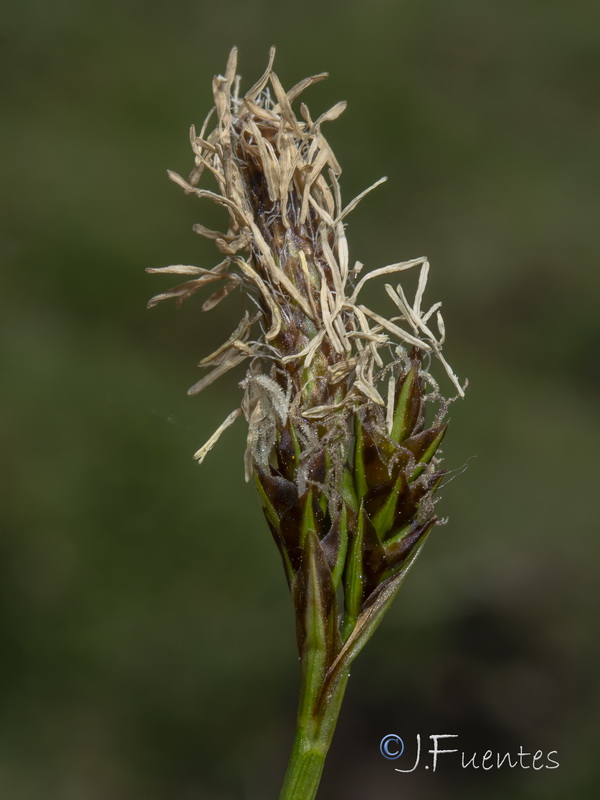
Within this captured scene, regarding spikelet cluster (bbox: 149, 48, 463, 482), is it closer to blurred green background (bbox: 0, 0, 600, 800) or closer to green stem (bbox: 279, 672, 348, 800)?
green stem (bbox: 279, 672, 348, 800)

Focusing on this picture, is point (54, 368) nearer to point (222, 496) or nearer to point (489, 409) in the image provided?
point (222, 496)

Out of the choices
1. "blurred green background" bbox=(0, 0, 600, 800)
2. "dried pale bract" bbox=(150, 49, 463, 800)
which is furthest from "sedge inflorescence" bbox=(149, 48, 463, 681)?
"blurred green background" bbox=(0, 0, 600, 800)

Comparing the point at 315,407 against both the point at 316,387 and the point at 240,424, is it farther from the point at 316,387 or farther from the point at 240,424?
the point at 240,424

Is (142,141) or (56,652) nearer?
(56,652)

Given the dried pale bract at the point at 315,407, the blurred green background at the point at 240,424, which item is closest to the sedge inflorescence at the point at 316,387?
the dried pale bract at the point at 315,407

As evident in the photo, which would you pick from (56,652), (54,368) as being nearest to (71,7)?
(54,368)

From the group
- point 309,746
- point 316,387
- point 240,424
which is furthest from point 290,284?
point 240,424

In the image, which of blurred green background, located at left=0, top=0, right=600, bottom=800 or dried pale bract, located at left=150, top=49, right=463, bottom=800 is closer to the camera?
dried pale bract, located at left=150, top=49, right=463, bottom=800
